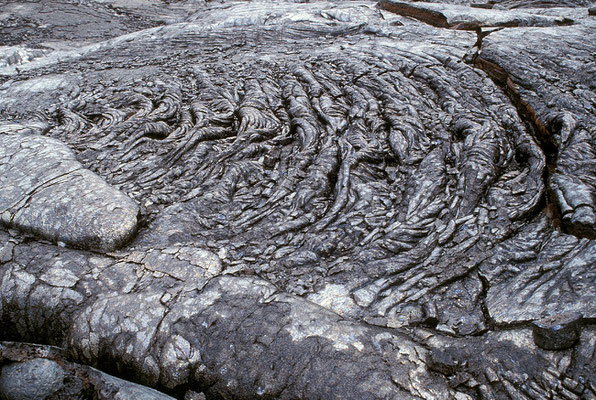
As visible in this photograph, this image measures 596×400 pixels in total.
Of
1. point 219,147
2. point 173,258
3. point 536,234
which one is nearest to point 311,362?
point 173,258

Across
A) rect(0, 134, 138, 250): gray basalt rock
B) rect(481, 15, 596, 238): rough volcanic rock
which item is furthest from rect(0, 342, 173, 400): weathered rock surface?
rect(481, 15, 596, 238): rough volcanic rock

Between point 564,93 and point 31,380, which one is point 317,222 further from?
point 564,93

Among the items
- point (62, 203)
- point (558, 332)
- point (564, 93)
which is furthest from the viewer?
point (564, 93)

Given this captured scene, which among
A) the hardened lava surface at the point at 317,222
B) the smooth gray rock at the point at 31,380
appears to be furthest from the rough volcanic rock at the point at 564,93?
the smooth gray rock at the point at 31,380

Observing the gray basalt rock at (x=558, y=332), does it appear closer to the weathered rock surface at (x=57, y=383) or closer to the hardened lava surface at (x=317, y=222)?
the hardened lava surface at (x=317, y=222)

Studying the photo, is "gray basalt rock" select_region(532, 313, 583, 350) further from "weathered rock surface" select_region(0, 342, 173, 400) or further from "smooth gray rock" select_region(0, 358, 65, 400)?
"smooth gray rock" select_region(0, 358, 65, 400)

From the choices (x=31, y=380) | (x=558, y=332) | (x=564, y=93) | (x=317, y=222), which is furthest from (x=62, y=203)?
(x=564, y=93)

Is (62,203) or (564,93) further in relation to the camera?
(564,93)
